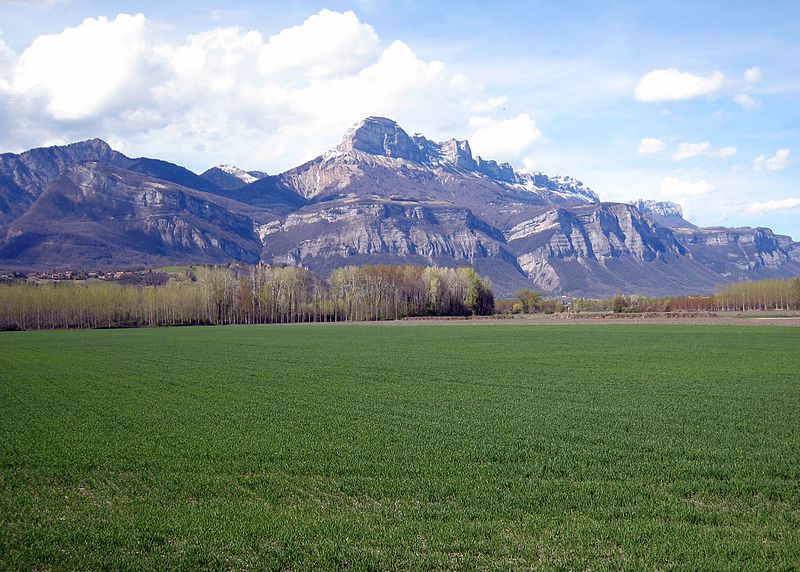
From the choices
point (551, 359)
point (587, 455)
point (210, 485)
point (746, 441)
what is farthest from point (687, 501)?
point (551, 359)

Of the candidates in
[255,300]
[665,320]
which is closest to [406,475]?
[665,320]

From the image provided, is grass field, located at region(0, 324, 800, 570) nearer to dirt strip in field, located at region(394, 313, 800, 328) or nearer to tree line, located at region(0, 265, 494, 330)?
dirt strip in field, located at region(394, 313, 800, 328)

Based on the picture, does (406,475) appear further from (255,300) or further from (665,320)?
(255,300)

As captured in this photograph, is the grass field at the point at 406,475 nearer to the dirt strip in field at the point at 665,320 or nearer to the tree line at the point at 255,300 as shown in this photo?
the dirt strip in field at the point at 665,320

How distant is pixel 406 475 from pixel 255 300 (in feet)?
526

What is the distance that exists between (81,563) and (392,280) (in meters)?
177

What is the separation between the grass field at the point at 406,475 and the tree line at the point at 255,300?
133 meters

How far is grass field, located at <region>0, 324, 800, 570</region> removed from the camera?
489 inches

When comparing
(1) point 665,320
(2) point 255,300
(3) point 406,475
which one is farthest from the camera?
(2) point 255,300

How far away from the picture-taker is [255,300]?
6811 inches

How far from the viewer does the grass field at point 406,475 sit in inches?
489

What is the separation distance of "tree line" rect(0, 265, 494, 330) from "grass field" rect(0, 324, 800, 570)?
13289cm

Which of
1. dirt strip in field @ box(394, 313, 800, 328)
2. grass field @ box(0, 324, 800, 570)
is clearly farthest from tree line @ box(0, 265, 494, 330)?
grass field @ box(0, 324, 800, 570)

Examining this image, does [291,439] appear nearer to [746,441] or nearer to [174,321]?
[746,441]
